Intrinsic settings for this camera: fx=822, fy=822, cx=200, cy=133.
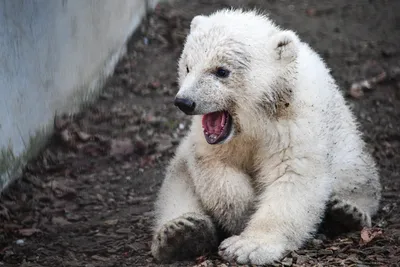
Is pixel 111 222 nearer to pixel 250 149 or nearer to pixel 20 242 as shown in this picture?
pixel 20 242

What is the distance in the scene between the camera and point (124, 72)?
8602 mm

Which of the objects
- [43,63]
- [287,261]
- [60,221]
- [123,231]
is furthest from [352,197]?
[43,63]

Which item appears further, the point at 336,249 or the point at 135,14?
the point at 135,14

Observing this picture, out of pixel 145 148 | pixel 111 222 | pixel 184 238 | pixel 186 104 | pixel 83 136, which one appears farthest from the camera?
pixel 145 148

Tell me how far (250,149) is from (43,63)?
2379 mm

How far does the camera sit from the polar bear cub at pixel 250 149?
480 centimetres

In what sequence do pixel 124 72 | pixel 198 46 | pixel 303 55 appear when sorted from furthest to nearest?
pixel 124 72, pixel 303 55, pixel 198 46

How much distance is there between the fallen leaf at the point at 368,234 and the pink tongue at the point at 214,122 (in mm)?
1084

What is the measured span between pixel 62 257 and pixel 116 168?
1.72 metres

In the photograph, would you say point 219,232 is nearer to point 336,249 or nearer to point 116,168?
point 336,249

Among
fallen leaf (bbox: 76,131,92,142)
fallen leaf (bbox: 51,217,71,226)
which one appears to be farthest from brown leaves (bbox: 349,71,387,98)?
fallen leaf (bbox: 51,217,71,226)

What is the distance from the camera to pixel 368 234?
502 centimetres

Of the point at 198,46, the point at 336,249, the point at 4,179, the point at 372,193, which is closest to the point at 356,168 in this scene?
the point at 372,193

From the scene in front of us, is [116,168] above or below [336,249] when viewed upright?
below
